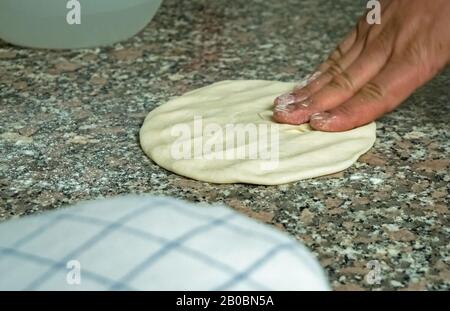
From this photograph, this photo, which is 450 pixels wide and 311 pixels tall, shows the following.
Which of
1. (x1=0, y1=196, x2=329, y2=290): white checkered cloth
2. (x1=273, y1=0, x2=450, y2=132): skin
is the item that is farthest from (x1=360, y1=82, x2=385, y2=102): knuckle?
(x1=0, y1=196, x2=329, y2=290): white checkered cloth

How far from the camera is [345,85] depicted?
3.96 ft

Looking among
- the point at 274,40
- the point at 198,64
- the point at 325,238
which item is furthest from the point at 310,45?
the point at 325,238

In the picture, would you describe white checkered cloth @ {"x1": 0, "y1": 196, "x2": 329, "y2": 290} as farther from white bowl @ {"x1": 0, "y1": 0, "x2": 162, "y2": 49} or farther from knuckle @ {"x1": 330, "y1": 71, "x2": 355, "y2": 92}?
white bowl @ {"x1": 0, "y1": 0, "x2": 162, "y2": 49}

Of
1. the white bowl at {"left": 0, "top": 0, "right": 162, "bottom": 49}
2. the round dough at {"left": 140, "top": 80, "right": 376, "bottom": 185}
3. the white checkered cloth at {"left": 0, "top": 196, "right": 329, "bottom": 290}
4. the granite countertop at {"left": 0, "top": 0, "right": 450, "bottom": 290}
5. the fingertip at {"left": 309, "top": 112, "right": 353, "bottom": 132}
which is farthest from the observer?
the white bowl at {"left": 0, "top": 0, "right": 162, "bottom": 49}

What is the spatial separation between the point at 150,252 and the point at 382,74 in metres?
0.63

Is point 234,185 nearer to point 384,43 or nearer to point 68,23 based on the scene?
point 384,43

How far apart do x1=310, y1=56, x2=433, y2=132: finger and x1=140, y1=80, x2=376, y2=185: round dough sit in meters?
0.02

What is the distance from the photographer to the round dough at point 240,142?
41.2 inches

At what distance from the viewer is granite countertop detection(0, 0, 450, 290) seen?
0.93 meters

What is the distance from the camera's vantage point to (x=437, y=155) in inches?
44.2

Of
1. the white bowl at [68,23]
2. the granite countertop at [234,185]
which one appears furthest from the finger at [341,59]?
the white bowl at [68,23]

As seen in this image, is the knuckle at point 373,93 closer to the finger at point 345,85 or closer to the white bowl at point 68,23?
the finger at point 345,85

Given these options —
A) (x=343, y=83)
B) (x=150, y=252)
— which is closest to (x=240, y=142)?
(x=343, y=83)

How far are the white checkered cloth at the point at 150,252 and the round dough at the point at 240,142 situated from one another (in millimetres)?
263
